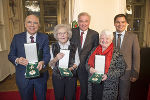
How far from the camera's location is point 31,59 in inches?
60.5

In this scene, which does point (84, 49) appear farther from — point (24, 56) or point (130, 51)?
point (24, 56)

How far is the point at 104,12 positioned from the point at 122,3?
58 centimetres

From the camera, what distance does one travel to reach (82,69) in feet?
7.03

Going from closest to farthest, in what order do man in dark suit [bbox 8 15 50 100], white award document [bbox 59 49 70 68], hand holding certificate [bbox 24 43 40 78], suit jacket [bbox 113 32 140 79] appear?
hand holding certificate [bbox 24 43 40 78]
man in dark suit [bbox 8 15 50 100]
white award document [bbox 59 49 70 68]
suit jacket [bbox 113 32 140 79]

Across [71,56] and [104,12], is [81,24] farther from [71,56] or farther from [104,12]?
[104,12]

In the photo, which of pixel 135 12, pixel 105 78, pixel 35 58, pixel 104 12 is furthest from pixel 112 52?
pixel 135 12

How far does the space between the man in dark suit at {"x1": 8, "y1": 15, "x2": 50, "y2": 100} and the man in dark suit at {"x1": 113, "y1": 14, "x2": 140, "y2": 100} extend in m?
1.13

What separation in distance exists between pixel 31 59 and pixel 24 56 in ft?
0.40

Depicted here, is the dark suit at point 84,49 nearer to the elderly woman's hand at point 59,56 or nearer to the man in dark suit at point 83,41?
the man in dark suit at point 83,41

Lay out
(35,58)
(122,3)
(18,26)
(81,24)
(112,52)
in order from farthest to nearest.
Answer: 1. (18,26)
2. (122,3)
3. (81,24)
4. (112,52)
5. (35,58)

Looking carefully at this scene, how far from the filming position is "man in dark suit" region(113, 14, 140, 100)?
1.90m

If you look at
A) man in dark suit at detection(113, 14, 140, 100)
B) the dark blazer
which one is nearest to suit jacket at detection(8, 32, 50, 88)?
the dark blazer

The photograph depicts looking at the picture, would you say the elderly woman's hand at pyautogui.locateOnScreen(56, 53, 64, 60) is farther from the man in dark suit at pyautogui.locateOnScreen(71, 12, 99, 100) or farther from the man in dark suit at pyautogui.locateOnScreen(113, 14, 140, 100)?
the man in dark suit at pyautogui.locateOnScreen(113, 14, 140, 100)


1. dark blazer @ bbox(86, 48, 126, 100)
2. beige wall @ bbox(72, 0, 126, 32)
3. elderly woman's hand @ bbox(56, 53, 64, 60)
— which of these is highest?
beige wall @ bbox(72, 0, 126, 32)
